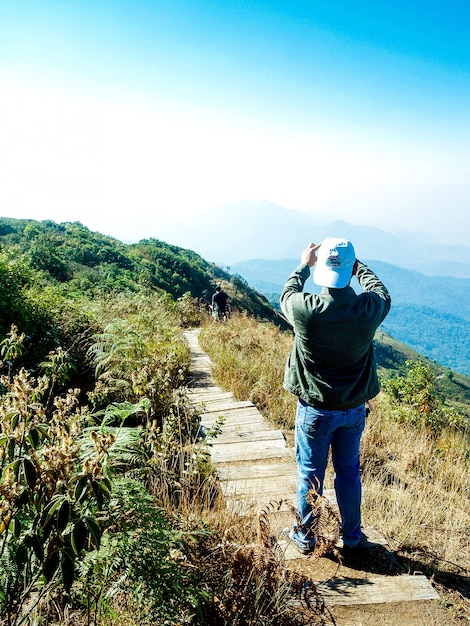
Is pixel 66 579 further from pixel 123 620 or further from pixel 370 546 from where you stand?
pixel 370 546

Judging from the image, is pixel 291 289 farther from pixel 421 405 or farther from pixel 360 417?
pixel 421 405

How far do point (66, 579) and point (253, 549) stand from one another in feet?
3.85

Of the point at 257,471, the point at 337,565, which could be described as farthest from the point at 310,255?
the point at 257,471

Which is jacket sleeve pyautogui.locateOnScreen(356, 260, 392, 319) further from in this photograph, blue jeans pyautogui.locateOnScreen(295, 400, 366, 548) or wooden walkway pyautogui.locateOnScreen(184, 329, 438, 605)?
wooden walkway pyautogui.locateOnScreen(184, 329, 438, 605)

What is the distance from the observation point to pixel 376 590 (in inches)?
91.6

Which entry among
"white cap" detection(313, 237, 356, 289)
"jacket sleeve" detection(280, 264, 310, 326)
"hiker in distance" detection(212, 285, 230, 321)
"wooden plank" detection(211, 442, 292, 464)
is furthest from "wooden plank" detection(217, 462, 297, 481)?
"hiker in distance" detection(212, 285, 230, 321)

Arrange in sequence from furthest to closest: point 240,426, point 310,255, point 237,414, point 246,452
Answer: point 237,414, point 240,426, point 246,452, point 310,255

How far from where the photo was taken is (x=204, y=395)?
19.5 feet

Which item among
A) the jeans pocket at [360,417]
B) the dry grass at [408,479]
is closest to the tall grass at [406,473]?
the dry grass at [408,479]

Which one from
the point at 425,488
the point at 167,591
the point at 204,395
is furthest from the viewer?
the point at 204,395

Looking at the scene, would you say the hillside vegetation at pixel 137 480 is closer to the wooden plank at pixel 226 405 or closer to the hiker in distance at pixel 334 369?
the wooden plank at pixel 226 405

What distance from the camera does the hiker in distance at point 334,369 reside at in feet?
7.93

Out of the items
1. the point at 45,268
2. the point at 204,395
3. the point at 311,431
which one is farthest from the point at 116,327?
the point at 45,268

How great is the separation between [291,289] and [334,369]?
0.58 metres
